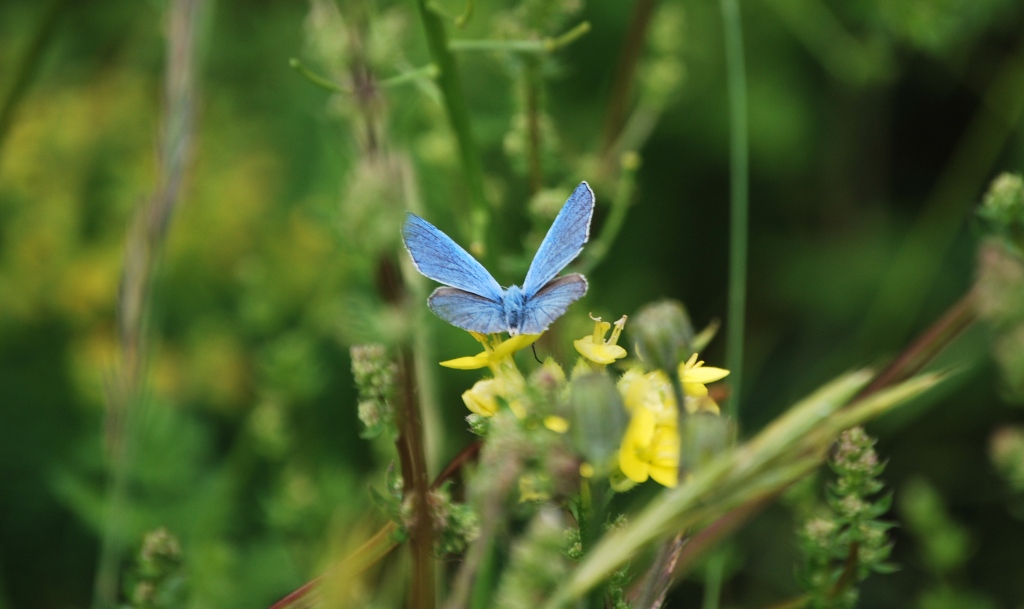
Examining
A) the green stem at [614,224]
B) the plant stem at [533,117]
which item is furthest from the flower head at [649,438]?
the plant stem at [533,117]

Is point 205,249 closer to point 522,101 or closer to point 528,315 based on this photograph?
point 522,101

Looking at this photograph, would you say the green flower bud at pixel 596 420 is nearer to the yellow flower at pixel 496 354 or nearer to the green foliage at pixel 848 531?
the yellow flower at pixel 496 354

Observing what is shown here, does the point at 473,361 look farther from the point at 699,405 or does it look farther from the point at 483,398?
the point at 699,405

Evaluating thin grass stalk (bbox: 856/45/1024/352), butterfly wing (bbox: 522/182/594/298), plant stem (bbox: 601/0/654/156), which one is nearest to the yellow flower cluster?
butterfly wing (bbox: 522/182/594/298)

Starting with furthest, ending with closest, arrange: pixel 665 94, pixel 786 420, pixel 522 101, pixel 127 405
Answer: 1. pixel 665 94
2. pixel 522 101
3. pixel 127 405
4. pixel 786 420

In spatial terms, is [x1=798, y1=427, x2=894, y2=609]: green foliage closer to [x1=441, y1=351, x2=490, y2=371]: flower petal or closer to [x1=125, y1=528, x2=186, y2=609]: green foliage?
[x1=441, y1=351, x2=490, y2=371]: flower petal

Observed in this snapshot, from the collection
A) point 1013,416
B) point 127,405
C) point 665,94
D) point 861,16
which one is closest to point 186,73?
point 127,405
